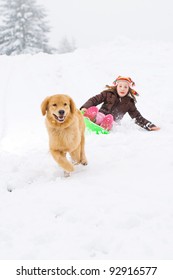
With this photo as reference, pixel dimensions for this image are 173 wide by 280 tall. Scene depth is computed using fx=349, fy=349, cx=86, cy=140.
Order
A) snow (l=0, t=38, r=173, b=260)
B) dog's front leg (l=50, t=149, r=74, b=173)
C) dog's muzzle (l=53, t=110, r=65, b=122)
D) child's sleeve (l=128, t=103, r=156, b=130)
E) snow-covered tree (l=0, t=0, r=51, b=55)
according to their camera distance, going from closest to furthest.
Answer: snow (l=0, t=38, r=173, b=260), dog's muzzle (l=53, t=110, r=65, b=122), dog's front leg (l=50, t=149, r=74, b=173), child's sleeve (l=128, t=103, r=156, b=130), snow-covered tree (l=0, t=0, r=51, b=55)

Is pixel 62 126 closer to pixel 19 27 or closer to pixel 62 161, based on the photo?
pixel 62 161

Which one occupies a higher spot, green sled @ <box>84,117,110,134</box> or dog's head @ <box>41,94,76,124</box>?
dog's head @ <box>41,94,76,124</box>

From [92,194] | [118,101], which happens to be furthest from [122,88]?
[92,194]

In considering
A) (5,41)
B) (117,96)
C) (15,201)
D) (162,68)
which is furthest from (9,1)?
(15,201)

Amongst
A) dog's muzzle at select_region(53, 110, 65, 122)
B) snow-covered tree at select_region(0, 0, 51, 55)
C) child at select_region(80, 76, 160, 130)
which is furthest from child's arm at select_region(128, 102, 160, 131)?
snow-covered tree at select_region(0, 0, 51, 55)

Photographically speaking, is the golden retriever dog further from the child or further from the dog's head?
the child

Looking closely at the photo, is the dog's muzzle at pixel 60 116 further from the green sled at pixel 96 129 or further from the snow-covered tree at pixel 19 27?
the snow-covered tree at pixel 19 27

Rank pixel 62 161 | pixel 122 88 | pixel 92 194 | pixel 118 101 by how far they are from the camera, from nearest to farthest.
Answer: pixel 92 194 → pixel 62 161 → pixel 122 88 → pixel 118 101

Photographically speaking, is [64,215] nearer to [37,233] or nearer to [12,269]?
[37,233]

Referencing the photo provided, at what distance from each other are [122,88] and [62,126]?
3.75 meters

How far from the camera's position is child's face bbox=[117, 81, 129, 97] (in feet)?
26.8

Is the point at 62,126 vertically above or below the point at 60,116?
below

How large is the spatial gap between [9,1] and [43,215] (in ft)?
95.3

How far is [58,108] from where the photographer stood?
4.58 metres
